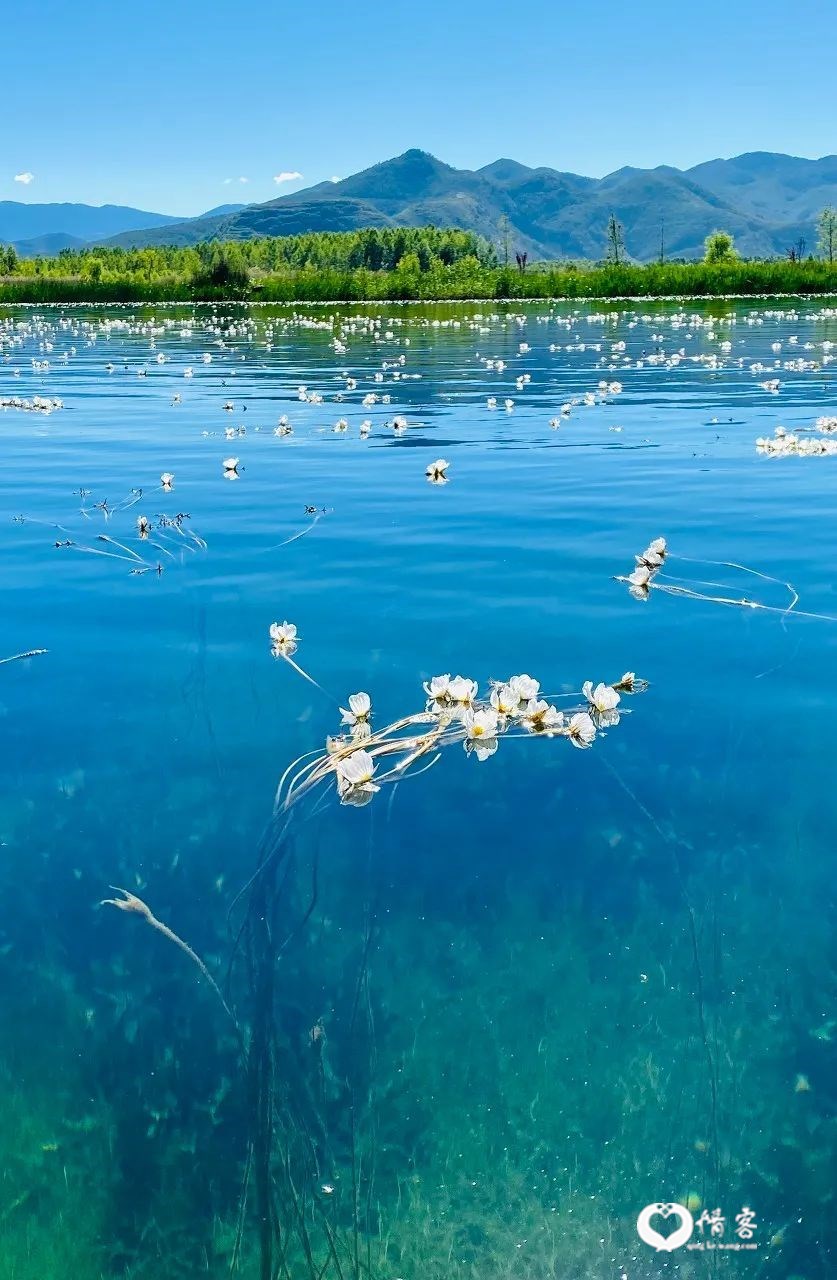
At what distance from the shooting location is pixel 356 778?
5.25 m

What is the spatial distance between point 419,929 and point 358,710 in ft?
5.45

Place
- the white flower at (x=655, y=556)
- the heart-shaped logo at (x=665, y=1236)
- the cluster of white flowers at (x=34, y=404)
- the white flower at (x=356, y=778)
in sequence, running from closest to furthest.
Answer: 1. the heart-shaped logo at (x=665, y=1236)
2. the white flower at (x=356, y=778)
3. the white flower at (x=655, y=556)
4. the cluster of white flowers at (x=34, y=404)

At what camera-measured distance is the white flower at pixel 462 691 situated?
583cm

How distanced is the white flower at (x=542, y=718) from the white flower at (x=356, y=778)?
99 cm

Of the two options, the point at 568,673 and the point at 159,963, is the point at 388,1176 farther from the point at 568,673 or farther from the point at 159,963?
the point at 568,673

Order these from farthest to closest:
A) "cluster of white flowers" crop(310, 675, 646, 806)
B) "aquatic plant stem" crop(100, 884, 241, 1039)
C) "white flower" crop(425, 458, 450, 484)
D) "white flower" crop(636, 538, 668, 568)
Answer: "white flower" crop(425, 458, 450, 484) → "white flower" crop(636, 538, 668, 568) → "cluster of white flowers" crop(310, 675, 646, 806) → "aquatic plant stem" crop(100, 884, 241, 1039)

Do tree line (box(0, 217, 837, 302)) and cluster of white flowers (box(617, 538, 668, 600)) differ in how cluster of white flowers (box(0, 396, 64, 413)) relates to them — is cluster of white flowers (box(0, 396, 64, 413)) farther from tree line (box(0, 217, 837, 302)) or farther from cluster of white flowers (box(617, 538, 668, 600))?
tree line (box(0, 217, 837, 302))

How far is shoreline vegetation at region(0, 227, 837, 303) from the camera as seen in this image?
78500 mm

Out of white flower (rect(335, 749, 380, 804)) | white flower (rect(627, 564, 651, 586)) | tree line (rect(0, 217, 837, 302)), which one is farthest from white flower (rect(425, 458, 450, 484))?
tree line (rect(0, 217, 837, 302))

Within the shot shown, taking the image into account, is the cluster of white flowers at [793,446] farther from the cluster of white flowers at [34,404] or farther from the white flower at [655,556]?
the cluster of white flowers at [34,404]

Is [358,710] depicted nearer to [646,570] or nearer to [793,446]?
[646,570]

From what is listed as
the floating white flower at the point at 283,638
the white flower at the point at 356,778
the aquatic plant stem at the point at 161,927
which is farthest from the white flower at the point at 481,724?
the aquatic plant stem at the point at 161,927

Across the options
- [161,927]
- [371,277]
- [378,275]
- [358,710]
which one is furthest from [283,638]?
[378,275]

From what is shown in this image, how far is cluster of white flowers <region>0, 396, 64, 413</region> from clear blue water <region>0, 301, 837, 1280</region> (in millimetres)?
14016
